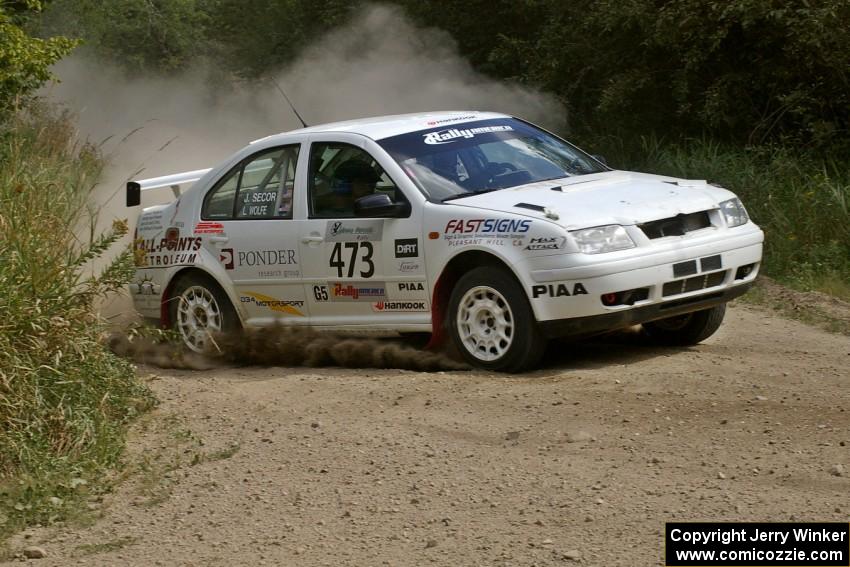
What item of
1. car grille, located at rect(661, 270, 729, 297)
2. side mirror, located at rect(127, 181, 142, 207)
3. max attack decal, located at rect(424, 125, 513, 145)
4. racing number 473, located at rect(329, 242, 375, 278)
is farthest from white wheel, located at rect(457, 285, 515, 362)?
side mirror, located at rect(127, 181, 142, 207)

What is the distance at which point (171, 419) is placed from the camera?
728 centimetres

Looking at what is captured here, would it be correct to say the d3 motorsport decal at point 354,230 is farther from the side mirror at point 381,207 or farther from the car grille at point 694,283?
the car grille at point 694,283

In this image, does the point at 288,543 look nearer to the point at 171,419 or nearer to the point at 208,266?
the point at 171,419

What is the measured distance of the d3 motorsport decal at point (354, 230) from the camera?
8273 millimetres

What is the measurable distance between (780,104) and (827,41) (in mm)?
1218

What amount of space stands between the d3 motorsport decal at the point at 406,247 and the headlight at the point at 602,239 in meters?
1.12

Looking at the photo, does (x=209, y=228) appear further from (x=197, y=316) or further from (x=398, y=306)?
(x=398, y=306)

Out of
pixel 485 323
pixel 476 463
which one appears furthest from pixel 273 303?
pixel 476 463

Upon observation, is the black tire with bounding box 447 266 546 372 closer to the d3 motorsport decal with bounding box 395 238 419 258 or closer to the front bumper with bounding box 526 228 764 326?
the front bumper with bounding box 526 228 764 326

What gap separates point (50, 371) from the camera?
665cm

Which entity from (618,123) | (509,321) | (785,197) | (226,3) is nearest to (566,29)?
(618,123)

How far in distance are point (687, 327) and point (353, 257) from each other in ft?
7.17

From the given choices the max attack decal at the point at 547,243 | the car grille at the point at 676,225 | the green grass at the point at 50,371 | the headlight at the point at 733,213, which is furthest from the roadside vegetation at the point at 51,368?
the headlight at the point at 733,213

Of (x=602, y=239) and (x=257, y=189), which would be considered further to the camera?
(x=257, y=189)
